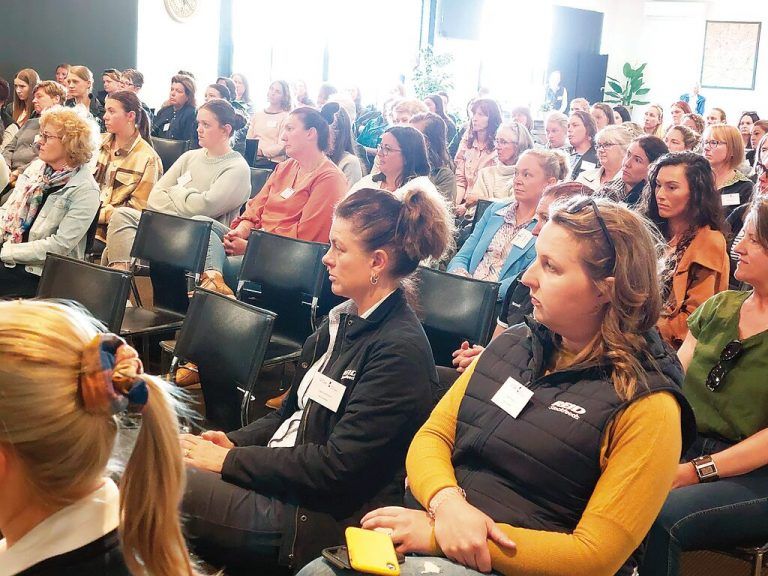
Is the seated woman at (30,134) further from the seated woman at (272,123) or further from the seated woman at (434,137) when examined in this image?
the seated woman at (434,137)

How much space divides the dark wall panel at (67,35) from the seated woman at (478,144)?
231 inches

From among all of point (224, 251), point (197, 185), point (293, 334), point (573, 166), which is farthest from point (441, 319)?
point (573, 166)

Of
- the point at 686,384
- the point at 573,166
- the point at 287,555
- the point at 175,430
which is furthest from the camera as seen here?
the point at 573,166

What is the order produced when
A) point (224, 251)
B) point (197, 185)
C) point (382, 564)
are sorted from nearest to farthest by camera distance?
1. point (382, 564)
2. point (224, 251)
3. point (197, 185)

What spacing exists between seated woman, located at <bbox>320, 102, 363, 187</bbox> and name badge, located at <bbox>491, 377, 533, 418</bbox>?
11.8 ft

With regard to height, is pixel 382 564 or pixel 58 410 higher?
pixel 58 410

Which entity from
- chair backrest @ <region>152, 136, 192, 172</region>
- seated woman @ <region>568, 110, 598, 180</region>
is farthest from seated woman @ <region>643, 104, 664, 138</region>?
chair backrest @ <region>152, 136, 192, 172</region>

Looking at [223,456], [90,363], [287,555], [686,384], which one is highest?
[90,363]

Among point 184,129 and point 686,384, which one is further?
point 184,129

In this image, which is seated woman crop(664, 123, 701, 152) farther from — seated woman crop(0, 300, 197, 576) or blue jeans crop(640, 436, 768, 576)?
seated woman crop(0, 300, 197, 576)

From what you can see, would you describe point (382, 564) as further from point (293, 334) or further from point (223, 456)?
point (293, 334)

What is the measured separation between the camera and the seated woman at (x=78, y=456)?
1069 millimetres

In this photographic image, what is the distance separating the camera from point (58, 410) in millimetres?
1066

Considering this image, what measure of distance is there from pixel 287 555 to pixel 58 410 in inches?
38.9
